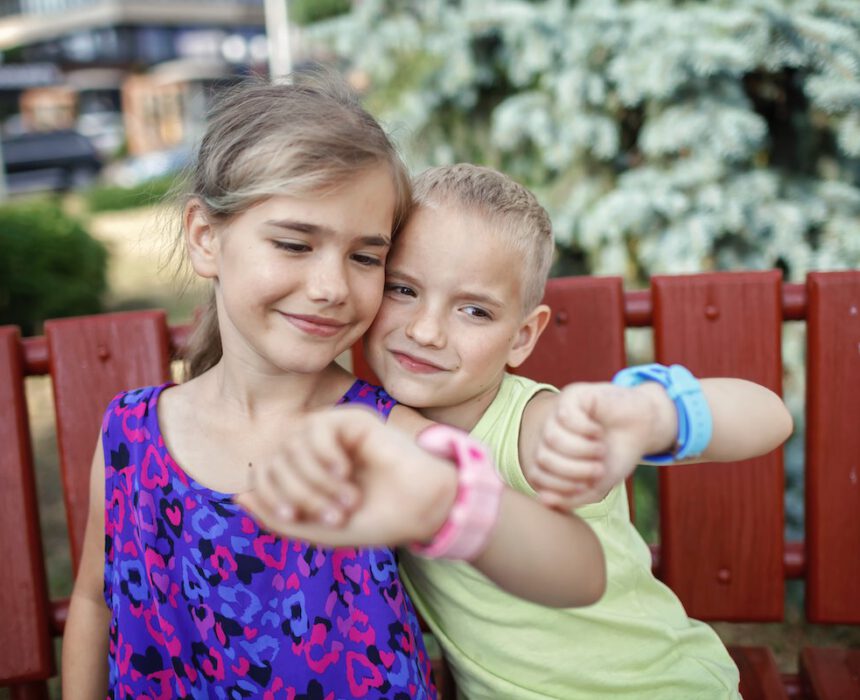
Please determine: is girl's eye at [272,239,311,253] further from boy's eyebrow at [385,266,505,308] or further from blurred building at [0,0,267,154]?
blurred building at [0,0,267,154]

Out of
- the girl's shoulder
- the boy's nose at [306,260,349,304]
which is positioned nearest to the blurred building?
the girl's shoulder

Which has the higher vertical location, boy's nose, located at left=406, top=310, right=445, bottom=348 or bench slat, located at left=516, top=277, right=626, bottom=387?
boy's nose, located at left=406, top=310, right=445, bottom=348

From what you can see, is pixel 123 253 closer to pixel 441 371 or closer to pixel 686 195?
pixel 686 195

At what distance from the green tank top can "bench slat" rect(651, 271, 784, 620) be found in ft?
1.11

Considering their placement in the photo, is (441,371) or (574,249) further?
(574,249)

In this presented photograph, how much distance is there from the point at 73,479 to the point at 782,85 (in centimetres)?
322

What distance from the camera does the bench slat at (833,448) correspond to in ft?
6.01

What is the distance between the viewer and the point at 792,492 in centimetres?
321

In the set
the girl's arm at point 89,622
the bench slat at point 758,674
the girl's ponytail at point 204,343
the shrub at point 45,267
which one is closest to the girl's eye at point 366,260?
the girl's ponytail at point 204,343

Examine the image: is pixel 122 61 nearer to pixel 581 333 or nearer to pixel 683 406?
pixel 581 333

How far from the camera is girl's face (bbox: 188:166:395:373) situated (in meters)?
1.42

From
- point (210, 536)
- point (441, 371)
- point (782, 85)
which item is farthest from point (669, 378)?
point (782, 85)

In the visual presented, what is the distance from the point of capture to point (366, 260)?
59.1 inches

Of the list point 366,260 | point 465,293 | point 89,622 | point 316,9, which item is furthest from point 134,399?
point 316,9
